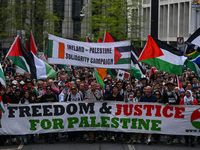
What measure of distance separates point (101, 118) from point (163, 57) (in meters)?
2.86

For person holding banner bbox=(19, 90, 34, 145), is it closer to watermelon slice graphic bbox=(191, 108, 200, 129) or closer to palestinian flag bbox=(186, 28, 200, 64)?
watermelon slice graphic bbox=(191, 108, 200, 129)

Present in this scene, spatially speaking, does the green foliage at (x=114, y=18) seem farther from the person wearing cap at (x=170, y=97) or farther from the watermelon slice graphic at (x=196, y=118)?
the watermelon slice graphic at (x=196, y=118)

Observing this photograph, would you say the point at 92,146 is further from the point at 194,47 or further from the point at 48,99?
the point at 194,47

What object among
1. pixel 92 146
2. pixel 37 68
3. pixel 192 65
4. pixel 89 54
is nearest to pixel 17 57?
pixel 37 68

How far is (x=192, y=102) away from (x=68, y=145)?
12.9 ft

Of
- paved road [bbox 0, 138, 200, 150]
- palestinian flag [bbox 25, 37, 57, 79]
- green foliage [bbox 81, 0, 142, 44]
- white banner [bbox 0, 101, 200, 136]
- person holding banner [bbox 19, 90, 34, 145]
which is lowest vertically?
paved road [bbox 0, 138, 200, 150]

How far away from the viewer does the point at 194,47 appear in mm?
14508

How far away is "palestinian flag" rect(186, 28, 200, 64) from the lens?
14258 mm

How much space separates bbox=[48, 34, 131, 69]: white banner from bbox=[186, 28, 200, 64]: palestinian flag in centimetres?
209

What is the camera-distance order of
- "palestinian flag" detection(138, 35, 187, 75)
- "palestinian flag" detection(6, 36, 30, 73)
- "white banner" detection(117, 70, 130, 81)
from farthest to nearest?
"white banner" detection(117, 70, 130, 81)
"palestinian flag" detection(6, 36, 30, 73)
"palestinian flag" detection(138, 35, 187, 75)

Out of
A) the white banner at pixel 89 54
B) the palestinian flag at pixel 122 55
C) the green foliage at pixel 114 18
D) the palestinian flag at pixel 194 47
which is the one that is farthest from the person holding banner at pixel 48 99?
the green foliage at pixel 114 18

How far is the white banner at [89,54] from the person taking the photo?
13.8 metres

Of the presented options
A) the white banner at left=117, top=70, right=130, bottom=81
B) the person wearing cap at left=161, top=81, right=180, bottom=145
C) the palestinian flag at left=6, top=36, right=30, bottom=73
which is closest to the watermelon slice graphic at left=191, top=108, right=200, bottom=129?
the person wearing cap at left=161, top=81, right=180, bottom=145

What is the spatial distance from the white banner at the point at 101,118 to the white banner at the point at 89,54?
4.50 ft
